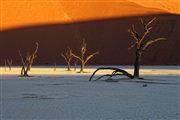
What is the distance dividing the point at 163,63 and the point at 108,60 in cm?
879

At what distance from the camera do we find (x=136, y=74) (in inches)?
1082

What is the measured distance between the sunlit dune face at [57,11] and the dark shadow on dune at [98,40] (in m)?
2.06

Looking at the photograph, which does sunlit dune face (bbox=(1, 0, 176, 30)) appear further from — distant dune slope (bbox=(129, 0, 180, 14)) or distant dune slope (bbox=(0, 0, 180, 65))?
distant dune slope (bbox=(129, 0, 180, 14))

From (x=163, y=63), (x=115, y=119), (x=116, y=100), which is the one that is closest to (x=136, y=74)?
(x=116, y=100)

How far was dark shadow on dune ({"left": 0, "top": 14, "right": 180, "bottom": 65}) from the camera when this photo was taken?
3263 inches

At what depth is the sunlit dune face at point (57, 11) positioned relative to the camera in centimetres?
9412

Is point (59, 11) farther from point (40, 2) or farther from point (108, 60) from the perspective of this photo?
point (108, 60)

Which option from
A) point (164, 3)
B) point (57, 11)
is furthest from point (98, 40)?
point (164, 3)

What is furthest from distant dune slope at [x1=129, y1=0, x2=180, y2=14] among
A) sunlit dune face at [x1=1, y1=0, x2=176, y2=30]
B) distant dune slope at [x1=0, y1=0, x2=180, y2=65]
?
distant dune slope at [x1=0, y1=0, x2=180, y2=65]

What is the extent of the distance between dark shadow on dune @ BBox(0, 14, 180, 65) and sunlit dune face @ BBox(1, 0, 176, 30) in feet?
6.75

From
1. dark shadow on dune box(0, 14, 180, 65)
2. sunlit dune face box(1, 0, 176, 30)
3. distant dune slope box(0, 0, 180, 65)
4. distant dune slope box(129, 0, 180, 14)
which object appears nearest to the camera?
dark shadow on dune box(0, 14, 180, 65)

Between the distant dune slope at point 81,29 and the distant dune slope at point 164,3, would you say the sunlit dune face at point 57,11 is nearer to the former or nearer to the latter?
the distant dune slope at point 81,29

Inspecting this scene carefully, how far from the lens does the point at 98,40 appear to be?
88438 millimetres

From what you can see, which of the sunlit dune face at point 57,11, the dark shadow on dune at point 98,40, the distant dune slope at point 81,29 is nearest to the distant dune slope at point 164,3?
the sunlit dune face at point 57,11
